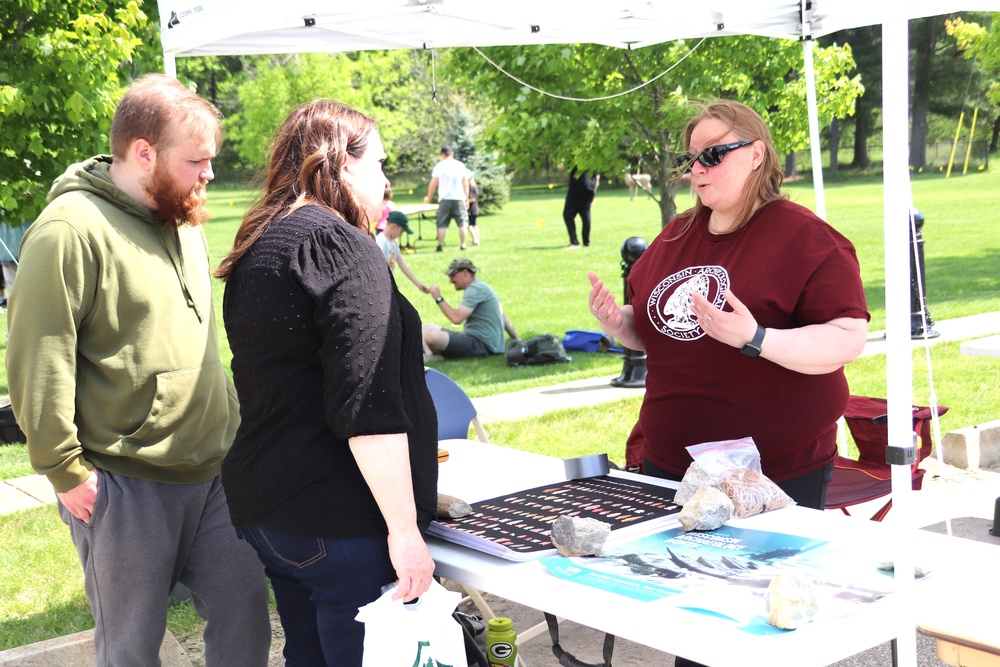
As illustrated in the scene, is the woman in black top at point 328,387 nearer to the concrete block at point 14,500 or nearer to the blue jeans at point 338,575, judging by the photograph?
the blue jeans at point 338,575

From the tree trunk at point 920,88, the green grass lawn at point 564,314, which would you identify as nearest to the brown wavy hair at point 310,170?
the green grass lawn at point 564,314

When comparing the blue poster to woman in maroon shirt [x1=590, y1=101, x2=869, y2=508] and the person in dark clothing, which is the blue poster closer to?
woman in maroon shirt [x1=590, y1=101, x2=869, y2=508]

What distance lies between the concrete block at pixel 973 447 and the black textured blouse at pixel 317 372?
4.69 meters

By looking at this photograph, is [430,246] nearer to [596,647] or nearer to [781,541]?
[596,647]

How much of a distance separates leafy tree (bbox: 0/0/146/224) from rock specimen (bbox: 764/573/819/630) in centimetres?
542

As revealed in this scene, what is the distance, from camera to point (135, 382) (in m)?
2.48

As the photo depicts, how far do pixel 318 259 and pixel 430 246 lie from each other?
1844 cm

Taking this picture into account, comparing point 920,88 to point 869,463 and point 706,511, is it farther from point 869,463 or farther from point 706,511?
point 706,511

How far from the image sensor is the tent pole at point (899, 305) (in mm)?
1724

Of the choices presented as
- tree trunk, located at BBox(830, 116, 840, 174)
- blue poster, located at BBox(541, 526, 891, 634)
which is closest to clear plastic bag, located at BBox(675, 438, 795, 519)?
blue poster, located at BBox(541, 526, 891, 634)

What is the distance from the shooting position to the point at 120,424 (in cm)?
250

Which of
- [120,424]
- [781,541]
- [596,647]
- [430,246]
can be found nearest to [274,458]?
→ [120,424]

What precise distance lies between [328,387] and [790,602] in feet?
3.04

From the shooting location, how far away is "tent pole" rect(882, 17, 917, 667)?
172cm
